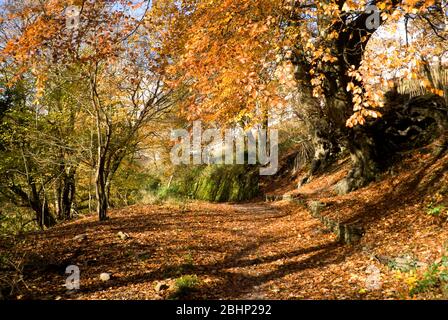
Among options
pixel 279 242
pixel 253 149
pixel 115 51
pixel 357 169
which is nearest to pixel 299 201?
pixel 357 169

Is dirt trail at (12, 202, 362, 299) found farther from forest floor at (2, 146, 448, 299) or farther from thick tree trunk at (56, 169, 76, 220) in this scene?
thick tree trunk at (56, 169, 76, 220)

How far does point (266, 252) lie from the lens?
26.8 ft

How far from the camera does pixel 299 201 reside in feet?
46.0

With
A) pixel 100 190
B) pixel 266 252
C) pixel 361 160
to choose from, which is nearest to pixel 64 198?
pixel 100 190

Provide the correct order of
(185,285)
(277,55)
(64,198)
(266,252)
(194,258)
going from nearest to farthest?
(185,285) < (277,55) < (194,258) < (266,252) < (64,198)

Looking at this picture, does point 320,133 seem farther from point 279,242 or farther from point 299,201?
point 279,242

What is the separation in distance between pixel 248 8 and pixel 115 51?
3639mm

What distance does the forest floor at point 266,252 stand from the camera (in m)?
5.58

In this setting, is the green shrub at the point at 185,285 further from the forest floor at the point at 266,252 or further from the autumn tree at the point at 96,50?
the autumn tree at the point at 96,50

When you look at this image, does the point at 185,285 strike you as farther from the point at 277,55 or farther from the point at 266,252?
the point at 277,55

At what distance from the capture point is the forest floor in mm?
5582

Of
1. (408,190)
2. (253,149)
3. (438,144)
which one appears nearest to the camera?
(408,190)

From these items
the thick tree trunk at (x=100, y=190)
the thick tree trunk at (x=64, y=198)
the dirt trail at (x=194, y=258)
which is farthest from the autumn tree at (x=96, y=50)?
the thick tree trunk at (x=64, y=198)

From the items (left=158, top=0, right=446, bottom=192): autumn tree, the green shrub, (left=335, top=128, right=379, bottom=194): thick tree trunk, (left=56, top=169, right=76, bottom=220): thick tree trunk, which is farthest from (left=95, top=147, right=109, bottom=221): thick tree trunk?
(left=335, top=128, right=379, bottom=194): thick tree trunk
